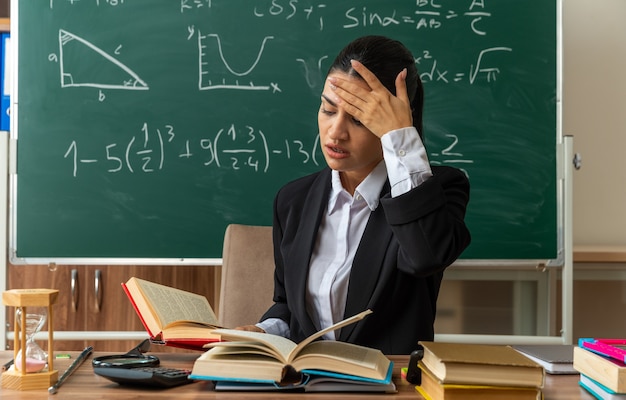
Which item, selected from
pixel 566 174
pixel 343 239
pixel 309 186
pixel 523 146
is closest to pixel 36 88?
pixel 309 186

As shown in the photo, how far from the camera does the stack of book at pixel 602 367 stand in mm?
991

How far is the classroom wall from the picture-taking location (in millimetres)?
2955

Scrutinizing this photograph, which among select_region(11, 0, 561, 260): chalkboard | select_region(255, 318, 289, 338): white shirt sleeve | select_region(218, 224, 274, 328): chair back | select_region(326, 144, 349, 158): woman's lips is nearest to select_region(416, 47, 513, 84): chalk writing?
select_region(11, 0, 561, 260): chalkboard

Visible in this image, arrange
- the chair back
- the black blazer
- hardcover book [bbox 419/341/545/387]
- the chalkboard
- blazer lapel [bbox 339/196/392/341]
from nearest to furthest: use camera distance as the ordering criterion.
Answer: hardcover book [bbox 419/341/545/387] < the black blazer < blazer lapel [bbox 339/196/392/341] < the chair back < the chalkboard

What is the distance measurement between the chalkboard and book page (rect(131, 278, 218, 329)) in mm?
1211

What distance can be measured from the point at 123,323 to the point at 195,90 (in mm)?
889

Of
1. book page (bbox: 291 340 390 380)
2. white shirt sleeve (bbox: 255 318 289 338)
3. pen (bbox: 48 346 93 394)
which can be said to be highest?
book page (bbox: 291 340 390 380)

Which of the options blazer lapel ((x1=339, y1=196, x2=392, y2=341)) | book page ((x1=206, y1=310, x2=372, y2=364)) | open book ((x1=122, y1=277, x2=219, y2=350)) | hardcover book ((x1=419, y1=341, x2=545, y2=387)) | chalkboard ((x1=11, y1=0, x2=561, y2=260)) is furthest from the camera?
chalkboard ((x1=11, y1=0, x2=561, y2=260))

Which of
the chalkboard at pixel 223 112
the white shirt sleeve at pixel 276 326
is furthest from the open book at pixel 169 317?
the chalkboard at pixel 223 112

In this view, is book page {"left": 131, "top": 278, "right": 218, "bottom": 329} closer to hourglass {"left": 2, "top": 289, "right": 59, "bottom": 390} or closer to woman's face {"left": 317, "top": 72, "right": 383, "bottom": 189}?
hourglass {"left": 2, "top": 289, "right": 59, "bottom": 390}

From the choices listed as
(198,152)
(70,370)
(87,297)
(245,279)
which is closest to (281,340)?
(70,370)

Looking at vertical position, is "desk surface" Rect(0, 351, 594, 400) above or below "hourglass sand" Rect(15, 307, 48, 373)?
below

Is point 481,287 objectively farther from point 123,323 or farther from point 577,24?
point 123,323

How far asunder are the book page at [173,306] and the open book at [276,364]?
168mm
